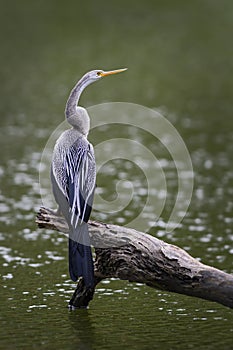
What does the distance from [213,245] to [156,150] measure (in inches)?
328

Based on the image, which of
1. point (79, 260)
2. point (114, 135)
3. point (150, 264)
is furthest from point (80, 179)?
point (114, 135)

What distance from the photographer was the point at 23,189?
20.2 meters

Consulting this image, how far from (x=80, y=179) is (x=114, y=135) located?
14190 mm

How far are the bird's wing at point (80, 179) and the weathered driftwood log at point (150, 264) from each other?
0.30 m

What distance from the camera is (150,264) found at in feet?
35.8

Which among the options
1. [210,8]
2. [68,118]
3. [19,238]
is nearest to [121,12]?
[210,8]

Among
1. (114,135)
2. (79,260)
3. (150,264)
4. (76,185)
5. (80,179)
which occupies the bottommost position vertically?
(150,264)

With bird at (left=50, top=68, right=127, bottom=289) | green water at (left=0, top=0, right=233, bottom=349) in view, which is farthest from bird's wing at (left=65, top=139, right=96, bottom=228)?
green water at (left=0, top=0, right=233, bottom=349)

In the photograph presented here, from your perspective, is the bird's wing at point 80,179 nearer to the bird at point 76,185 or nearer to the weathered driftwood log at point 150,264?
the bird at point 76,185

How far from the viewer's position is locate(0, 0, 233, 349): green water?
11.5 m

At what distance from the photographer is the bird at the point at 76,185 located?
11.1 metres

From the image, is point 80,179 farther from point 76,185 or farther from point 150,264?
point 150,264

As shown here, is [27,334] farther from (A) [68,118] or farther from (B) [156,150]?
(B) [156,150]

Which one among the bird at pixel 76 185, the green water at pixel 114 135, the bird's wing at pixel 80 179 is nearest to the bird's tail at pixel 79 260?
the bird at pixel 76 185
